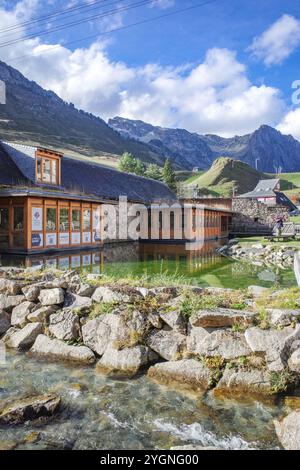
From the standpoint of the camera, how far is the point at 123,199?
27.2m

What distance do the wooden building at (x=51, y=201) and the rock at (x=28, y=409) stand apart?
12823 mm

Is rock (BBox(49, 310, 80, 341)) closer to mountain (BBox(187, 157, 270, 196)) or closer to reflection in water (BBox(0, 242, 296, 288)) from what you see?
reflection in water (BBox(0, 242, 296, 288))

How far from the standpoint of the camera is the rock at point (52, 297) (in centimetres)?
636

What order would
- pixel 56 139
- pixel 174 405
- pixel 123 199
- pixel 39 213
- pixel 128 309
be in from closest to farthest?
pixel 174 405 < pixel 128 309 < pixel 39 213 < pixel 123 199 < pixel 56 139

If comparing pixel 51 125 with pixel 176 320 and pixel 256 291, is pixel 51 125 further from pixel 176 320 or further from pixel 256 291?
pixel 176 320

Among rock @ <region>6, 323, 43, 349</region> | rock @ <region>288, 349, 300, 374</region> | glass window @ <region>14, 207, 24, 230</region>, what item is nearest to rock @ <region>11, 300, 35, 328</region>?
rock @ <region>6, 323, 43, 349</region>

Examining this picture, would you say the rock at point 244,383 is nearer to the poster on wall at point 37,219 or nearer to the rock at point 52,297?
the rock at point 52,297

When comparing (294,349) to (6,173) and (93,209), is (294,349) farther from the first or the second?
(6,173)

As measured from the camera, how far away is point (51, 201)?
17828 mm

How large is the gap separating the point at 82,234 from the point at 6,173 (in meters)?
5.77

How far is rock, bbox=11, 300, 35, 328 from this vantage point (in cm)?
645

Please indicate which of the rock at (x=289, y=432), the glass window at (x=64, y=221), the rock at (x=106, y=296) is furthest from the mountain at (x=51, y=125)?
the rock at (x=289, y=432)

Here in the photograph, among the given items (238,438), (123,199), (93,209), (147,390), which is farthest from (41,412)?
(123,199)

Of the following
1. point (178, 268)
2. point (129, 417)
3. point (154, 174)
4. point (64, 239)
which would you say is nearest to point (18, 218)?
point (64, 239)
